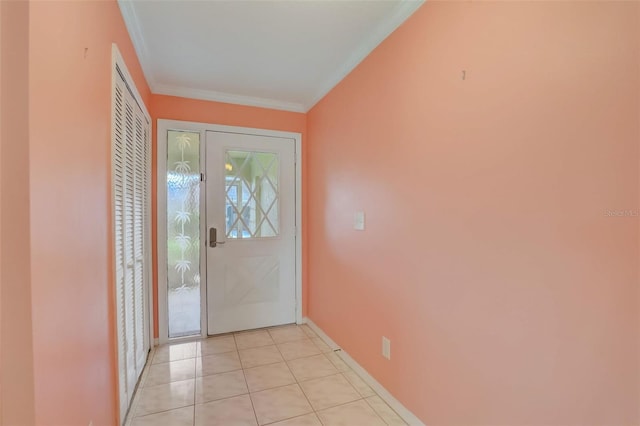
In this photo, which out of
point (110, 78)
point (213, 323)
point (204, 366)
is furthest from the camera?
point (213, 323)

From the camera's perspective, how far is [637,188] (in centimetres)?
79

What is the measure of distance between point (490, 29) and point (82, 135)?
166 cm

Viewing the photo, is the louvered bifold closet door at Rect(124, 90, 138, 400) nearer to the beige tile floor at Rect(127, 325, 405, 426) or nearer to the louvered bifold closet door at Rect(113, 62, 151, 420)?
the louvered bifold closet door at Rect(113, 62, 151, 420)

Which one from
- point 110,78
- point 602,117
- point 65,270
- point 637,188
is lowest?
point 65,270

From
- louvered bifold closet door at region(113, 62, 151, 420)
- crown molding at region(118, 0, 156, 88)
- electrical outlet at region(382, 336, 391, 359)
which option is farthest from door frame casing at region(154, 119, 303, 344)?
electrical outlet at region(382, 336, 391, 359)

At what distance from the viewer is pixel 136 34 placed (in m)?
1.85

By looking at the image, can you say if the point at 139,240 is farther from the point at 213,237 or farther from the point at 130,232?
the point at 213,237

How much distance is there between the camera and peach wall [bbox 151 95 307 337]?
8.59 ft

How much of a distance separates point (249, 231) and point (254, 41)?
1693 mm

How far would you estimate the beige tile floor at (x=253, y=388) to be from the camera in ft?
5.63

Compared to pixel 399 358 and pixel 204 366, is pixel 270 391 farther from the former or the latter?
pixel 399 358

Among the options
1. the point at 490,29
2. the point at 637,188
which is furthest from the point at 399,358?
the point at 490,29

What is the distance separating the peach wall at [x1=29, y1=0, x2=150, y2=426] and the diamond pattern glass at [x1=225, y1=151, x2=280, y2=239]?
4.81 ft

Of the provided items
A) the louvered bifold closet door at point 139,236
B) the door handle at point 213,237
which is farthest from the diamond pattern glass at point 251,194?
the louvered bifold closet door at point 139,236
